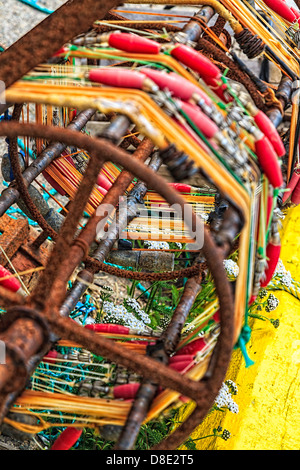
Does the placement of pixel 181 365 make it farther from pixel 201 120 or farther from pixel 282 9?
pixel 282 9

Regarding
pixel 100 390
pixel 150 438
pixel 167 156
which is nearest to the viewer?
pixel 167 156

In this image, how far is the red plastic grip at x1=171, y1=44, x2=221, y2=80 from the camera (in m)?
1.34

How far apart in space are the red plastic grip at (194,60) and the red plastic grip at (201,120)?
17cm

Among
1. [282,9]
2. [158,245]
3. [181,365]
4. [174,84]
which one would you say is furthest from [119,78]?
[158,245]

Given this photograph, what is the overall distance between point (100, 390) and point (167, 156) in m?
0.61

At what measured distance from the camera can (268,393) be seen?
2275 mm

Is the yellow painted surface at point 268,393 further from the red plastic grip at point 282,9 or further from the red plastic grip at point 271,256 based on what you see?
the red plastic grip at point 282,9

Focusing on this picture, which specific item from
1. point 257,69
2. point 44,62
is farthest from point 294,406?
point 257,69

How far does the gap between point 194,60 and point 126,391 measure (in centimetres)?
78

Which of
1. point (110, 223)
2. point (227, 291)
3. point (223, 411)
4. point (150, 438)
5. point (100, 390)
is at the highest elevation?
point (227, 291)

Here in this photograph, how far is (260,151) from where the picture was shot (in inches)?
52.1

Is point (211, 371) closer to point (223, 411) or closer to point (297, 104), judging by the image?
point (297, 104)

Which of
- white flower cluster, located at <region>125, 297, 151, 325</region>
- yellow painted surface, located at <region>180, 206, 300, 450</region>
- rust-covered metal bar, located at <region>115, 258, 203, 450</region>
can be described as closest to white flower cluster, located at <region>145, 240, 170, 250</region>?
white flower cluster, located at <region>125, 297, 151, 325</region>

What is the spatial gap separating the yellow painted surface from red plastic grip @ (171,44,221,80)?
4.34 ft
